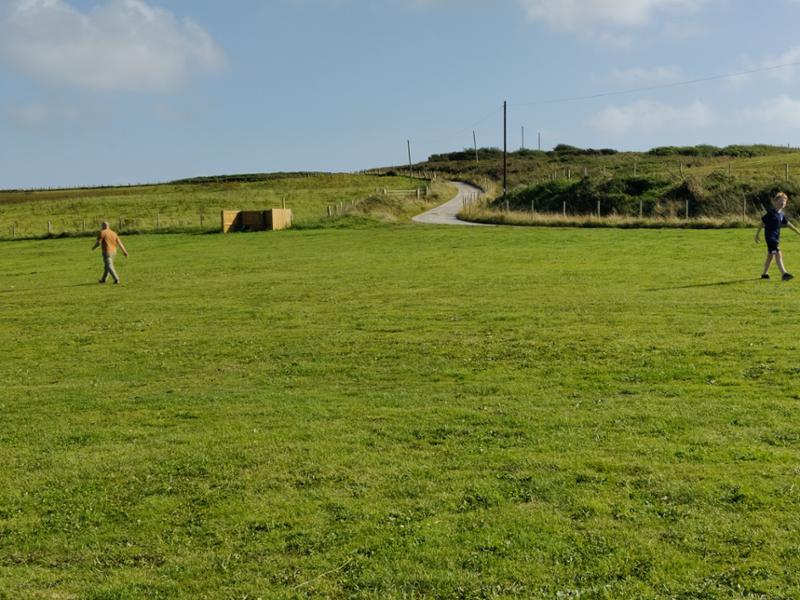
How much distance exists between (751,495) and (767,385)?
4702mm

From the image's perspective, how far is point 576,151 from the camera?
172m

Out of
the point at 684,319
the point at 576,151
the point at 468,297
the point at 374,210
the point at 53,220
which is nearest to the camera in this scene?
the point at 684,319

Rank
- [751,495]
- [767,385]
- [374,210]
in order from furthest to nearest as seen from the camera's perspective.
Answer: [374,210]
[767,385]
[751,495]

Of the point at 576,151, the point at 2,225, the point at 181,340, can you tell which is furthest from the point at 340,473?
the point at 576,151

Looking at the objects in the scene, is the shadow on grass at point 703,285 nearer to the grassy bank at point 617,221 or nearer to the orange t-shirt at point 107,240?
the orange t-shirt at point 107,240

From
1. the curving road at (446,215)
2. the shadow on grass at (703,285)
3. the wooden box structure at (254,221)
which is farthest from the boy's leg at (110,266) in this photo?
the curving road at (446,215)

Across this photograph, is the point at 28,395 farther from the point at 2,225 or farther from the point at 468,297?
the point at 2,225

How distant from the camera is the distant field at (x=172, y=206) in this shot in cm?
7581

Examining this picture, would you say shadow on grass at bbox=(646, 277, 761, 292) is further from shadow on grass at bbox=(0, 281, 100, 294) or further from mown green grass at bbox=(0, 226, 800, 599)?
shadow on grass at bbox=(0, 281, 100, 294)

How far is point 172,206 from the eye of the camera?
322 ft

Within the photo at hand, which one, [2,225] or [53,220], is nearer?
[2,225]

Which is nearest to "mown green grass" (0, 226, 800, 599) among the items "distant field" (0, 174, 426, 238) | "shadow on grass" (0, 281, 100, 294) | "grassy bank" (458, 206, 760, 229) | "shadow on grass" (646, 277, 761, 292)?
"shadow on grass" (646, 277, 761, 292)

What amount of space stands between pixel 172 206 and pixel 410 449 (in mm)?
92836

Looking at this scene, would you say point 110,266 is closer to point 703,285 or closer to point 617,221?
point 703,285
